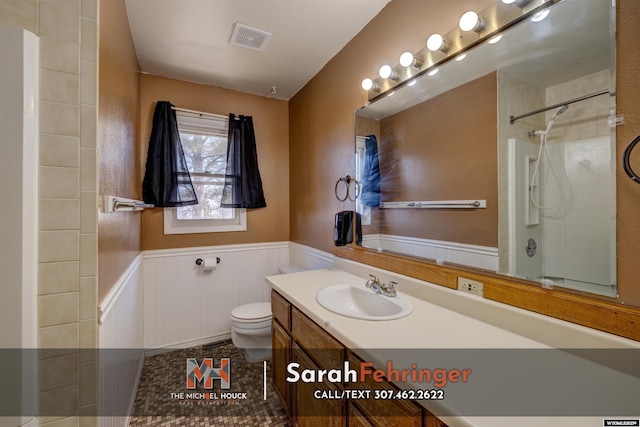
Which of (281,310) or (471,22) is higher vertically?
(471,22)

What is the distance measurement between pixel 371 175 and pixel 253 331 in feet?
4.91

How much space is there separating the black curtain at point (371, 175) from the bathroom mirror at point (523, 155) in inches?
8.7

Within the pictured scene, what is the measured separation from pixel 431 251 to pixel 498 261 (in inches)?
12.9

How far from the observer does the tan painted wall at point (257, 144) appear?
2408 millimetres

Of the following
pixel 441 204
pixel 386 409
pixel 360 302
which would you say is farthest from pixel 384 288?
pixel 386 409

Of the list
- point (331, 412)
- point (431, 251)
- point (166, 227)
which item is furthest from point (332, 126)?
point (331, 412)

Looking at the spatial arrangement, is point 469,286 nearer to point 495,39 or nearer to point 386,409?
point 386,409

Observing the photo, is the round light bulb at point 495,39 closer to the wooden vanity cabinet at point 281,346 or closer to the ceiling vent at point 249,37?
the ceiling vent at point 249,37

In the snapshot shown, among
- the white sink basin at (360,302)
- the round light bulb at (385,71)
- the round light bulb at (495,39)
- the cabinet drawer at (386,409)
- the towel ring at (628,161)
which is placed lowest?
the cabinet drawer at (386,409)

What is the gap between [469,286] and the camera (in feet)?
3.88

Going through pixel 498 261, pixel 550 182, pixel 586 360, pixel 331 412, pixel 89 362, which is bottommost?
pixel 331 412

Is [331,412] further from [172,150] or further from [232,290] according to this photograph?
[172,150]

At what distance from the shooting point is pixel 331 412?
1.13m

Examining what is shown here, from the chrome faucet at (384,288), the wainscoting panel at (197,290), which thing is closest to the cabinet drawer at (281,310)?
the chrome faucet at (384,288)
